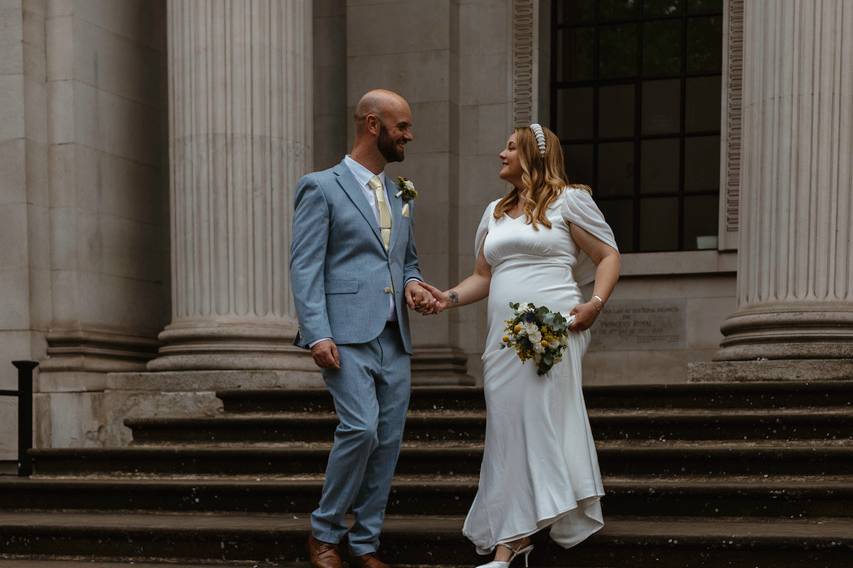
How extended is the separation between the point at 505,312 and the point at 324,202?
105 centimetres

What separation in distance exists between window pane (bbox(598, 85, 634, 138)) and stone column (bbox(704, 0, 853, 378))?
4279 mm

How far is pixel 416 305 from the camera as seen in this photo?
6.23 m

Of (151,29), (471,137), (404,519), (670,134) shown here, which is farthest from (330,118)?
(404,519)

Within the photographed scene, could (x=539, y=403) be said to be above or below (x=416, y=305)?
below

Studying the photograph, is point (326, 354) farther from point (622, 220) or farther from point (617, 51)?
point (617, 51)

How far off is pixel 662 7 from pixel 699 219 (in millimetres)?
2338

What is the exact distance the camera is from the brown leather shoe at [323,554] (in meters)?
6.15

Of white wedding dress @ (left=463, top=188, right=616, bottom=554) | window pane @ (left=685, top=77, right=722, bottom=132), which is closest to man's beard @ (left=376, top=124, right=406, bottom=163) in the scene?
white wedding dress @ (left=463, top=188, right=616, bottom=554)

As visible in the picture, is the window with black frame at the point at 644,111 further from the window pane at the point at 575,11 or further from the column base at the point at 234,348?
the column base at the point at 234,348

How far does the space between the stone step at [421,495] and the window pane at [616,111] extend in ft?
21.7

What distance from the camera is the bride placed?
20.1ft

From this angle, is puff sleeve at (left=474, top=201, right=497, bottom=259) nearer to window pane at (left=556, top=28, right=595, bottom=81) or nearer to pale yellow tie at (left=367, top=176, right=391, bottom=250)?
pale yellow tie at (left=367, top=176, right=391, bottom=250)

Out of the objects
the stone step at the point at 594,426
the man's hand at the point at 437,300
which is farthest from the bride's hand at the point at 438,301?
the stone step at the point at 594,426

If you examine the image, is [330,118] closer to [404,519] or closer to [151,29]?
[151,29]
